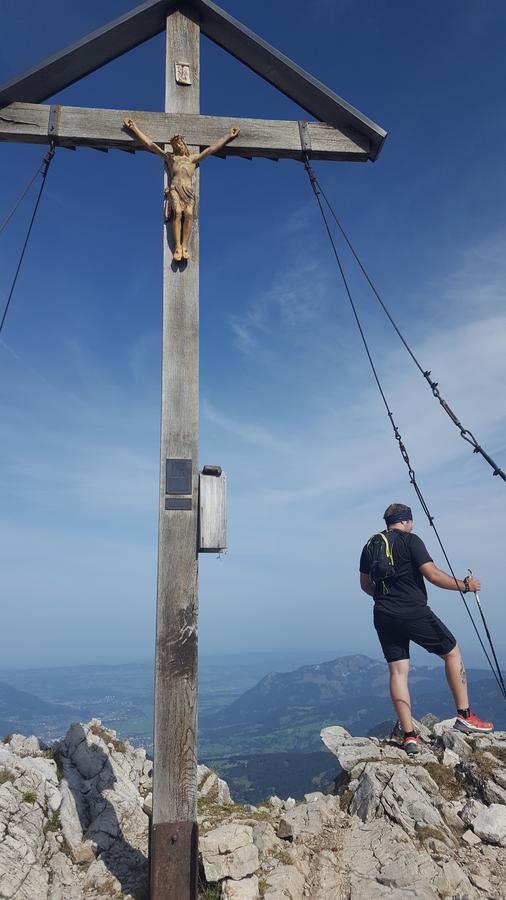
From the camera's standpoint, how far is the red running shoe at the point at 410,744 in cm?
686

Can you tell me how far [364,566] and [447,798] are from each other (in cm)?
283

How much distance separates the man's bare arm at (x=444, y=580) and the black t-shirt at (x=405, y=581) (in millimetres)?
111

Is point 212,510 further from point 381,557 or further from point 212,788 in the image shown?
point 212,788

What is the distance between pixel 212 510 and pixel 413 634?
3.74 m

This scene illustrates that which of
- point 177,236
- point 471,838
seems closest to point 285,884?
point 471,838

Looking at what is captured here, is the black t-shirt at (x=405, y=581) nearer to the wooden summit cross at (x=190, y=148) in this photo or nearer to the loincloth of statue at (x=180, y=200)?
the wooden summit cross at (x=190, y=148)

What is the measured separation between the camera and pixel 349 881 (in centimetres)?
469

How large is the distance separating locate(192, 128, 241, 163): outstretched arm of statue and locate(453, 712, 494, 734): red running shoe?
25.5 feet

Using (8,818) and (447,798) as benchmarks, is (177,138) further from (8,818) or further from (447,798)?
(447,798)

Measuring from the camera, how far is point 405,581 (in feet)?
23.2

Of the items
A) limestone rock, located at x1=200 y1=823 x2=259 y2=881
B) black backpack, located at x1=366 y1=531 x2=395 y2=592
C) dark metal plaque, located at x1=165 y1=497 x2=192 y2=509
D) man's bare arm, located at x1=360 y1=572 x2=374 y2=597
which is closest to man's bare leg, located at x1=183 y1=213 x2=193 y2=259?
dark metal plaque, located at x1=165 y1=497 x2=192 y2=509

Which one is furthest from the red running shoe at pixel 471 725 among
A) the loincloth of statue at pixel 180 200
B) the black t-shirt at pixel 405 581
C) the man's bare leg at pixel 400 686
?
the loincloth of statue at pixel 180 200

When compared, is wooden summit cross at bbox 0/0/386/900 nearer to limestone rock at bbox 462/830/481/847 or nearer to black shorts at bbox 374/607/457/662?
limestone rock at bbox 462/830/481/847

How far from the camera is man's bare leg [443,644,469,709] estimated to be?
6.94 metres
